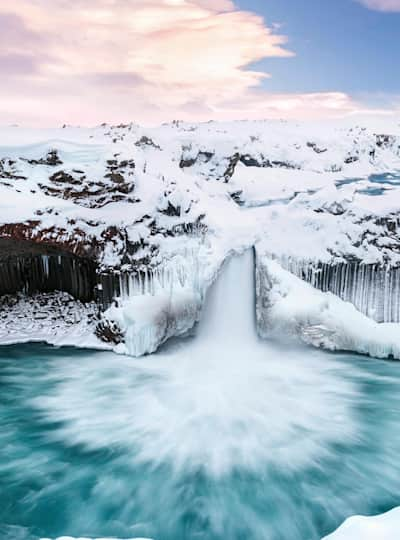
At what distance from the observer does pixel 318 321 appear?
884cm

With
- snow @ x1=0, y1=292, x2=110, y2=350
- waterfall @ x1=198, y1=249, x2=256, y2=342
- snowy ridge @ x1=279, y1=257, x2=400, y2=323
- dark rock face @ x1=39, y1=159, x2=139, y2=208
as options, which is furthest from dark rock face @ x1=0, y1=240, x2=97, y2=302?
snowy ridge @ x1=279, y1=257, x2=400, y2=323

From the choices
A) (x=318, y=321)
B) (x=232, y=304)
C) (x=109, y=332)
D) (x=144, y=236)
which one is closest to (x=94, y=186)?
(x=144, y=236)

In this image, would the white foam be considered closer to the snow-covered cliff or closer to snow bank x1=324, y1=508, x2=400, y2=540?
the snow-covered cliff

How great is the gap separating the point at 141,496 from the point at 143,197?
250 inches

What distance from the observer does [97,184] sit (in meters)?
9.74

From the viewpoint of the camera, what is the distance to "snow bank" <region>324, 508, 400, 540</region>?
393cm

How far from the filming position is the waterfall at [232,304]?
9383 millimetres

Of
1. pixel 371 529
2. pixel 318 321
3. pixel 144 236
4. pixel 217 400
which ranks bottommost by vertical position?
pixel 217 400

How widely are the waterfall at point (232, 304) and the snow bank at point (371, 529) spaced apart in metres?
5.09

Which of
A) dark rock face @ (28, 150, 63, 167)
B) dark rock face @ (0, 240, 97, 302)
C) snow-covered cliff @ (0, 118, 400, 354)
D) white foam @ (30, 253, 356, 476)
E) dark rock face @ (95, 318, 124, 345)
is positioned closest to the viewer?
white foam @ (30, 253, 356, 476)

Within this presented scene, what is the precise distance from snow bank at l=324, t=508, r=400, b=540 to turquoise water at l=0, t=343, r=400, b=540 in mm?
680

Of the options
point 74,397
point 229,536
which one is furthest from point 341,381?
point 74,397

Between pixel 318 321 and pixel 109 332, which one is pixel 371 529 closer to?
pixel 318 321

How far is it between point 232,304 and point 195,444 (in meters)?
3.82
